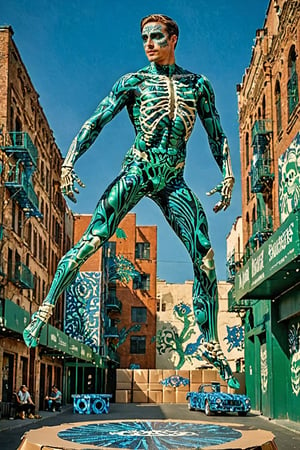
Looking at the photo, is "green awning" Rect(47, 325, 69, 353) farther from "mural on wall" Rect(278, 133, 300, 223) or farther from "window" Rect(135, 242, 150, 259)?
"window" Rect(135, 242, 150, 259)

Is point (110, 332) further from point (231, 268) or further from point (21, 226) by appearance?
point (21, 226)

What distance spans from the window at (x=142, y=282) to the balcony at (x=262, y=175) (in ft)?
113

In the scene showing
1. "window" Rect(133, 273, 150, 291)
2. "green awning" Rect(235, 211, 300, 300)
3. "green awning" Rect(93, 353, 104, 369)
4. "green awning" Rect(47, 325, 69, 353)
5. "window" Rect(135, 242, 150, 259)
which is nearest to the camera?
"green awning" Rect(235, 211, 300, 300)

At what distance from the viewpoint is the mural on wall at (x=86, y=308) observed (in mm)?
50219

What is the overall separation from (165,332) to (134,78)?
61.7 meters

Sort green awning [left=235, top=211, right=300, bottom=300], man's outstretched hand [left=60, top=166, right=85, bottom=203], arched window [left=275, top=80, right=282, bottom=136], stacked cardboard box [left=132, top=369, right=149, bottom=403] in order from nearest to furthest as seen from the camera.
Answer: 1. man's outstretched hand [left=60, top=166, right=85, bottom=203]
2. green awning [left=235, top=211, right=300, bottom=300]
3. arched window [left=275, top=80, right=282, bottom=136]
4. stacked cardboard box [left=132, top=369, right=149, bottom=403]

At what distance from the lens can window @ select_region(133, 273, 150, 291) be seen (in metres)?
66.1

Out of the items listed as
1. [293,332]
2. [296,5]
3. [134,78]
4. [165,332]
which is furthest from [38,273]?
[134,78]

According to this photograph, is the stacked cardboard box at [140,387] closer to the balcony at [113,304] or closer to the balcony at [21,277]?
the balcony at [113,304]

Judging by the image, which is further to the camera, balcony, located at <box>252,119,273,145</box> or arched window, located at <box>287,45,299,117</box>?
balcony, located at <box>252,119,273,145</box>

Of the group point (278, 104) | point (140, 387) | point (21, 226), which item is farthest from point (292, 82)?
point (140, 387)

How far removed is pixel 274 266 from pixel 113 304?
38.4m

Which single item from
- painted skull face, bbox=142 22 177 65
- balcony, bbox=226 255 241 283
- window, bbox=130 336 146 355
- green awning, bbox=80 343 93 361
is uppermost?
balcony, bbox=226 255 241 283

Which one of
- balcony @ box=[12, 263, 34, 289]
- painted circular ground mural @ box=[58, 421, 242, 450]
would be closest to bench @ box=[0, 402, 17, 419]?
balcony @ box=[12, 263, 34, 289]
